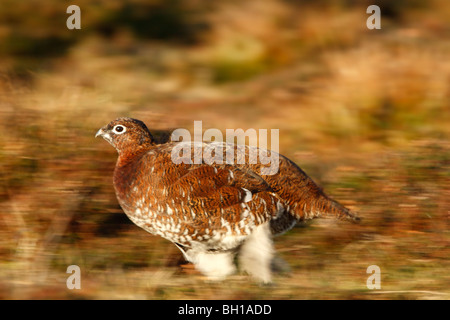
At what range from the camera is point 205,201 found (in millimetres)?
5129

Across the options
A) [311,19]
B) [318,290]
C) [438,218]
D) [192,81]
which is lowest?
[318,290]

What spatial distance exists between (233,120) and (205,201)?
492cm

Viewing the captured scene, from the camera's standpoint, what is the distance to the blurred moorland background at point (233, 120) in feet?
18.9

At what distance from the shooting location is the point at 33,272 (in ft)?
18.2

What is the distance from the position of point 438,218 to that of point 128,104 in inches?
164

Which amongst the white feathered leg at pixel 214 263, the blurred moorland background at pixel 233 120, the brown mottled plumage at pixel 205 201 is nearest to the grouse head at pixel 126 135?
the brown mottled plumage at pixel 205 201

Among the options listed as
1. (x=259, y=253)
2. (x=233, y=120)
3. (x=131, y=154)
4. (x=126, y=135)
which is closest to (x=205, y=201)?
(x=259, y=253)

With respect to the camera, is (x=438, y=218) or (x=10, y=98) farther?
(x=10, y=98)

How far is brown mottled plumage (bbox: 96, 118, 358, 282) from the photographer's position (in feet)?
16.7

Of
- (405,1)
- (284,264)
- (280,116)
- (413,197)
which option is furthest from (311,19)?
(284,264)

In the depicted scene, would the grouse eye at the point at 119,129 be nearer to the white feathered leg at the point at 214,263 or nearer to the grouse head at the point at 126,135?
the grouse head at the point at 126,135

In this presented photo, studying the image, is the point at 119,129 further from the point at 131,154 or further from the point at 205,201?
the point at 205,201

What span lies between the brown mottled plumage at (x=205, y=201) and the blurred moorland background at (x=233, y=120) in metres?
0.39

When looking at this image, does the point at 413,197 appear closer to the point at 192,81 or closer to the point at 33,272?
the point at 33,272
